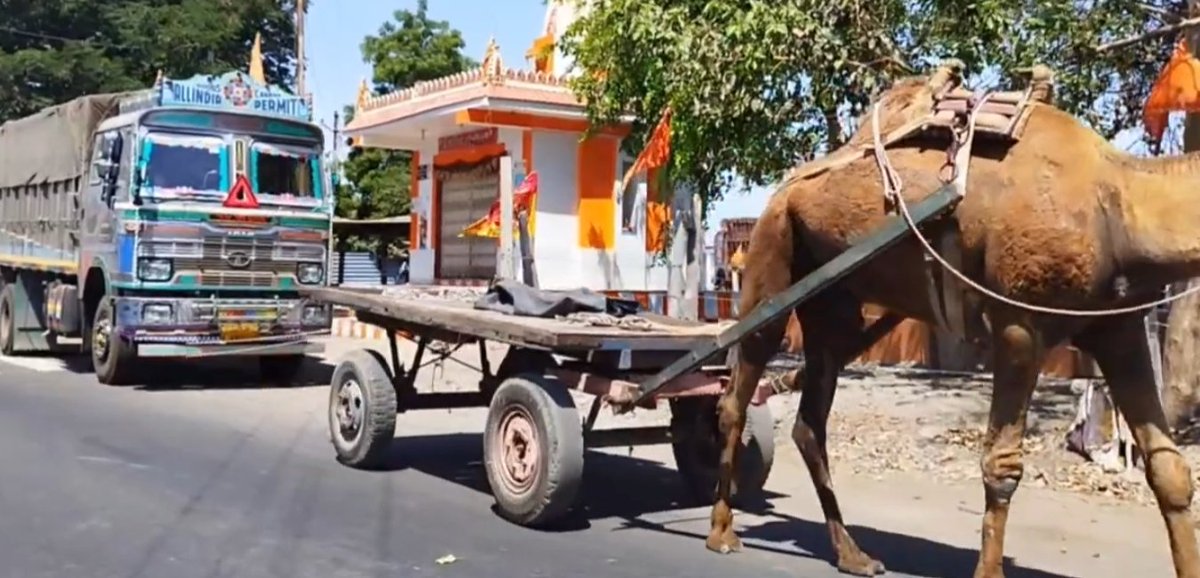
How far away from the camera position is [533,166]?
22219 millimetres

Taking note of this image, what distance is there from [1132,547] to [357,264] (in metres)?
34.0

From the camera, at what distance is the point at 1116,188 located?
5.39 metres

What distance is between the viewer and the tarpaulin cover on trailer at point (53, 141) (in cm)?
1577

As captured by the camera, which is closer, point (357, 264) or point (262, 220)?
point (262, 220)

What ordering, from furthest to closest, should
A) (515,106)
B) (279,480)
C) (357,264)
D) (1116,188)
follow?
(357,264) < (515,106) < (279,480) < (1116,188)

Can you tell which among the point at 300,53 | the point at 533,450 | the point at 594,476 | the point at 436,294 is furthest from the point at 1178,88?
the point at 300,53

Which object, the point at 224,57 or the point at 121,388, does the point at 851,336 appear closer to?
→ the point at 121,388

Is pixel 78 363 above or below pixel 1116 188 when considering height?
below

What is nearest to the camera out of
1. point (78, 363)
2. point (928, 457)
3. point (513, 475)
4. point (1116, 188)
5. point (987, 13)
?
point (1116, 188)

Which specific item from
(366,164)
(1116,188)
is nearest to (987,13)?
(1116,188)

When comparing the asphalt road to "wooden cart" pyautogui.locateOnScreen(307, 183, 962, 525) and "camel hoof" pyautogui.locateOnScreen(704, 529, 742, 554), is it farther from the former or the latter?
"wooden cart" pyautogui.locateOnScreen(307, 183, 962, 525)

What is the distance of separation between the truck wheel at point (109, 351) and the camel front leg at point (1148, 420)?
36.1 feet

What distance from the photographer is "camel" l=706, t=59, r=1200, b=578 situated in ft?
17.4

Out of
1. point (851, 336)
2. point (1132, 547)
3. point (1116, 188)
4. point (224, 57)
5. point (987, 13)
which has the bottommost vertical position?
point (1132, 547)
